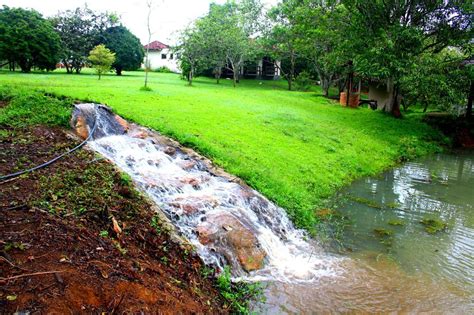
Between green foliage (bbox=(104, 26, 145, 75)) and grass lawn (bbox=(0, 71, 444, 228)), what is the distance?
22.1 meters

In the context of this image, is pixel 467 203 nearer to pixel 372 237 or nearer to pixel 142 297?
pixel 372 237

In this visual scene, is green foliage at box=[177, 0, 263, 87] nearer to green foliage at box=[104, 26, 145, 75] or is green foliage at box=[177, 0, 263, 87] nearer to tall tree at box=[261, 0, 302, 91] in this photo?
tall tree at box=[261, 0, 302, 91]

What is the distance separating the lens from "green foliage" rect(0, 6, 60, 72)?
27328mm

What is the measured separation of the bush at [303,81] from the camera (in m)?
33.2

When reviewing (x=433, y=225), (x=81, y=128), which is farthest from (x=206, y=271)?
(x=433, y=225)

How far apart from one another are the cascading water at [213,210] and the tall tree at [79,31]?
2886cm

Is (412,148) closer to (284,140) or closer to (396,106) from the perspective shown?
(396,106)

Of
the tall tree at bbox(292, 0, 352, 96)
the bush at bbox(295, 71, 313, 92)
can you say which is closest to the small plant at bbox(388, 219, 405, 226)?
the tall tree at bbox(292, 0, 352, 96)

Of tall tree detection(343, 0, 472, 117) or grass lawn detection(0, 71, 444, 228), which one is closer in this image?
grass lawn detection(0, 71, 444, 228)

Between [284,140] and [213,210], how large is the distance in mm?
7056

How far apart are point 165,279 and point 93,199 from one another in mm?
1725

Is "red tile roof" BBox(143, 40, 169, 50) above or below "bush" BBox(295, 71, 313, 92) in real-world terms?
above

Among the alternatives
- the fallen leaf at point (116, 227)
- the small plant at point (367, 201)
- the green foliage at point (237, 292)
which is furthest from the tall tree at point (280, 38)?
the fallen leaf at point (116, 227)

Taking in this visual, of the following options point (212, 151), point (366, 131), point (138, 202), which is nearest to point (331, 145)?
point (366, 131)
